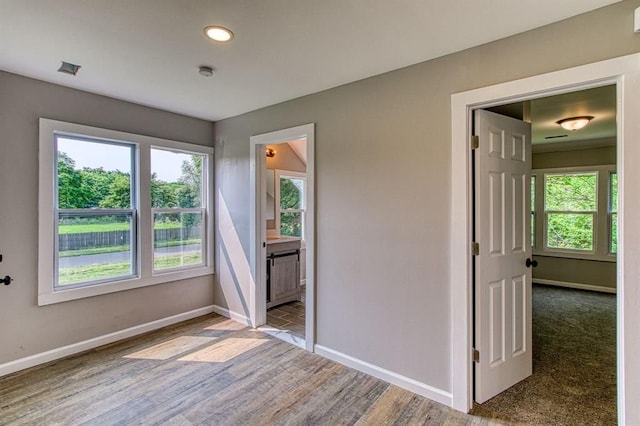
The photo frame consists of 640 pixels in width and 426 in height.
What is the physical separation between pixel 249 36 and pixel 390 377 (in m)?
2.72

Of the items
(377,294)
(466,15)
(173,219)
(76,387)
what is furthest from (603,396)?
(173,219)

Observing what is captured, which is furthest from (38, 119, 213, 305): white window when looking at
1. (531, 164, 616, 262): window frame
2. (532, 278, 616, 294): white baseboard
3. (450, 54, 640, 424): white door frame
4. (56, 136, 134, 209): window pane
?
(531, 164, 616, 262): window frame

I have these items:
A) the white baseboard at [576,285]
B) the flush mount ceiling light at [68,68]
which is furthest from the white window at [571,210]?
the flush mount ceiling light at [68,68]

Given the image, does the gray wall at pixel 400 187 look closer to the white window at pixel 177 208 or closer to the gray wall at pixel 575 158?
the white window at pixel 177 208

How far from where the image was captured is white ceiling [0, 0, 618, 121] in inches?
68.6

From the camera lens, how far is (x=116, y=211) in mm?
3361

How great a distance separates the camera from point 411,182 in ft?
8.09

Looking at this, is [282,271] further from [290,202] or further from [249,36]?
[249,36]

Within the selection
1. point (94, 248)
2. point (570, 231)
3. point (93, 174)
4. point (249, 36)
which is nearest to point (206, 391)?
point (94, 248)

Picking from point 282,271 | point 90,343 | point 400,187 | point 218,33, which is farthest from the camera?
point 282,271

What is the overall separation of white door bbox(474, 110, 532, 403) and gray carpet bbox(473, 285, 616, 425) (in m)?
0.13

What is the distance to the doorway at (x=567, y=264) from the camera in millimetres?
2289

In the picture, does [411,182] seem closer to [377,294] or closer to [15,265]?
[377,294]

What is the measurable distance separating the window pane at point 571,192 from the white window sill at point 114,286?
19.8ft
